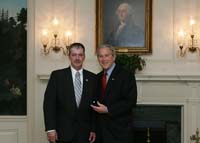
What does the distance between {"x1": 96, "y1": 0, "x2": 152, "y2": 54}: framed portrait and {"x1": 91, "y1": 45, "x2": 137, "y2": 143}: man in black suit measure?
1962mm

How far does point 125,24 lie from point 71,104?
2361 mm

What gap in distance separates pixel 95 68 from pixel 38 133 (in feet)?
3.80

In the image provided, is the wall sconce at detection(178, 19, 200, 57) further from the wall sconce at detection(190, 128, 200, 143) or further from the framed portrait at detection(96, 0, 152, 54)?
the wall sconce at detection(190, 128, 200, 143)

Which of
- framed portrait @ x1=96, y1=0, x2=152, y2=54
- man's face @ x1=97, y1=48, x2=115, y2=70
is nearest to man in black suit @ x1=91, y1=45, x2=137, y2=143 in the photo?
man's face @ x1=97, y1=48, x2=115, y2=70

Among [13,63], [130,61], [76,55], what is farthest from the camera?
[13,63]

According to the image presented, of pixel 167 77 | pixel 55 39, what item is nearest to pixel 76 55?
pixel 55 39

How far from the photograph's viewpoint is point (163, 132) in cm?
541

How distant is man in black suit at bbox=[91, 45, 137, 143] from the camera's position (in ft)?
11.1

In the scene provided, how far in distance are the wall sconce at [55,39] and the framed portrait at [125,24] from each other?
409 millimetres

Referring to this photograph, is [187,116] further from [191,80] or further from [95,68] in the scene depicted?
[95,68]

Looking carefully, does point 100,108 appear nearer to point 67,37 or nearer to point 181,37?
point 67,37

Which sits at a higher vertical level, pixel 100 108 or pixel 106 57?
pixel 106 57

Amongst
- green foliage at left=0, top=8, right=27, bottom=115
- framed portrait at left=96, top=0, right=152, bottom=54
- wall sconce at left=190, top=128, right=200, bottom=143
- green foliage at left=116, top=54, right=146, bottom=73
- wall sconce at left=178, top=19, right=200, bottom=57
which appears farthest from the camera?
green foliage at left=0, top=8, right=27, bottom=115

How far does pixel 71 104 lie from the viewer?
3.30 m
